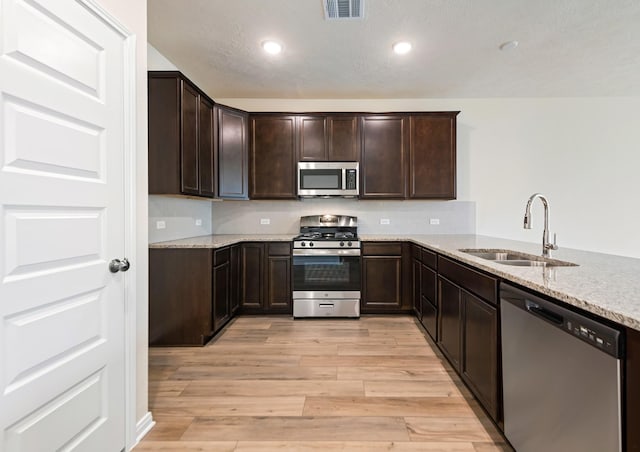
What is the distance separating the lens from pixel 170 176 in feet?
8.52

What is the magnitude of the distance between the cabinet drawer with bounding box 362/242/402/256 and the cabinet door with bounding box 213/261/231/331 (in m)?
1.56

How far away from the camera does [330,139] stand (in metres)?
3.73

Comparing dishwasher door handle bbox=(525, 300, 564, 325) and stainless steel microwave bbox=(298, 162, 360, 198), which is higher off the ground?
stainless steel microwave bbox=(298, 162, 360, 198)

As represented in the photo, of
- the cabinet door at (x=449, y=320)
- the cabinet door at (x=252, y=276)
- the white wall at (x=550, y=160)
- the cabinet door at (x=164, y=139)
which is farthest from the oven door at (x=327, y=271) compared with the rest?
the white wall at (x=550, y=160)

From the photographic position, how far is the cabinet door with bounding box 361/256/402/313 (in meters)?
3.54

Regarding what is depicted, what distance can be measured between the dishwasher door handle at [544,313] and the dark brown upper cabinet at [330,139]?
8.99 ft

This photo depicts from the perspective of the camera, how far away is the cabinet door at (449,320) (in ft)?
6.97

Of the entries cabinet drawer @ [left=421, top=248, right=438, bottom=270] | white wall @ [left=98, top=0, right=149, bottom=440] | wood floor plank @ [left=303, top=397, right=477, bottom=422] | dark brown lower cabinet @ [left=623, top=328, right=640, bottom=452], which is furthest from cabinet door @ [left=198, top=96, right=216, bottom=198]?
dark brown lower cabinet @ [left=623, top=328, right=640, bottom=452]

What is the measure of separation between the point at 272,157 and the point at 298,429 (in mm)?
2890

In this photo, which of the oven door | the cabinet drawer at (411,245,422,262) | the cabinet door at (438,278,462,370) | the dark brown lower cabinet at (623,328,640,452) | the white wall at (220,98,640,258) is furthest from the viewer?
the white wall at (220,98,640,258)

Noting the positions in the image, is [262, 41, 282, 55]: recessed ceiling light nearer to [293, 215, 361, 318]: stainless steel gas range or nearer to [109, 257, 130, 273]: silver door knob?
[293, 215, 361, 318]: stainless steel gas range

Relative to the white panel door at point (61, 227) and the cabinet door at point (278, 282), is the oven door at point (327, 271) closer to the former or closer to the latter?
the cabinet door at point (278, 282)

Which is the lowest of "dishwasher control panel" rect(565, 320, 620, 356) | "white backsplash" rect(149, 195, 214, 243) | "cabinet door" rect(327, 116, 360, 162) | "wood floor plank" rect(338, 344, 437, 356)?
"wood floor plank" rect(338, 344, 437, 356)

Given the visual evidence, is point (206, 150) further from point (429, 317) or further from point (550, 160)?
point (550, 160)
